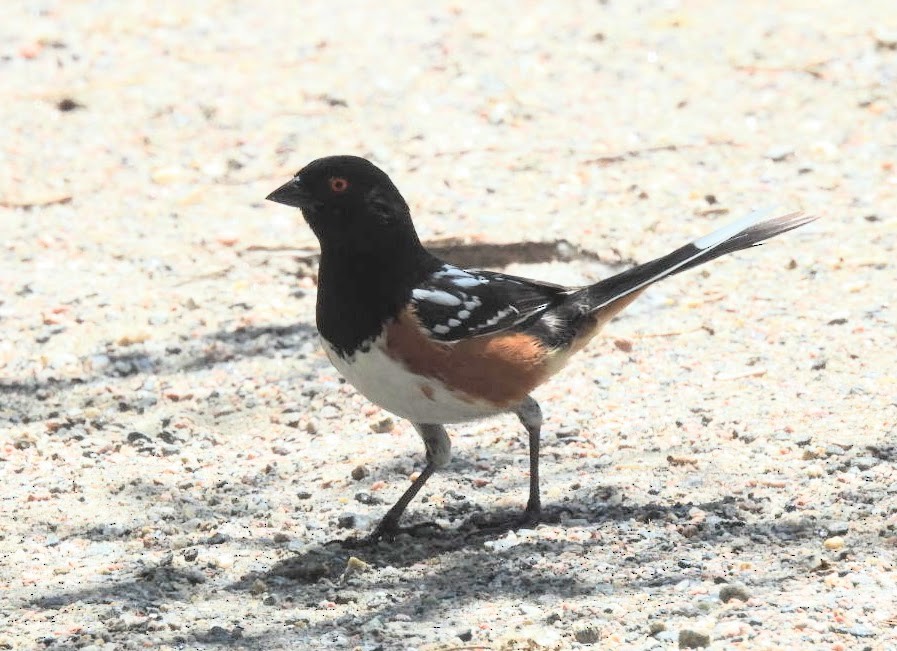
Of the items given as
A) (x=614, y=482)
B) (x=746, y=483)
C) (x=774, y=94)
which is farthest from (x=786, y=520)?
(x=774, y=94)

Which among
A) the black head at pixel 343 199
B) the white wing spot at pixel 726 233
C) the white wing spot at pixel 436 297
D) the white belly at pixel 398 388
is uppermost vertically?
the black head at pixel 343 199

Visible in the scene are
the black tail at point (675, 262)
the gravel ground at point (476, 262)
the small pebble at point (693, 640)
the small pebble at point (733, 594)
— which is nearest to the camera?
the small pebble at point (693, 640)

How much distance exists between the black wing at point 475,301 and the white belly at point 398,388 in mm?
161

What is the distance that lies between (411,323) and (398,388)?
0.21 metres

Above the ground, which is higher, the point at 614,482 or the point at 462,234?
the point at 462,234

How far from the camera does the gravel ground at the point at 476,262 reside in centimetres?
418

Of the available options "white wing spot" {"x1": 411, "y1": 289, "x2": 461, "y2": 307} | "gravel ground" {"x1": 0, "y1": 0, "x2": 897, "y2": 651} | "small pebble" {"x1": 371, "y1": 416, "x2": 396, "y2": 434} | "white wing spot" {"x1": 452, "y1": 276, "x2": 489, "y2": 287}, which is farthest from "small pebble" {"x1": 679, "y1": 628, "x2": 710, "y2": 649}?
"small pebble" {"x1": 371, "y1": 416, "x2": 396, "y2": 434}

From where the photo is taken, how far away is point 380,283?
4.61m

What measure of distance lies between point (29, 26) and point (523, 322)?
6.19m

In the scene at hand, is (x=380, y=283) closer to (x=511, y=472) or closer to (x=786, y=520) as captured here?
(x=511, y=472)

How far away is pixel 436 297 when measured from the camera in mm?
4629

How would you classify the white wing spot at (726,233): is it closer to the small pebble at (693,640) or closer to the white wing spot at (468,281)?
the white wing spot at (468,281)

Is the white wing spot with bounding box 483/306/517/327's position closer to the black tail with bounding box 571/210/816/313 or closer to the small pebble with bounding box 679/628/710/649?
the black tail with bounding box 571/210/816/313

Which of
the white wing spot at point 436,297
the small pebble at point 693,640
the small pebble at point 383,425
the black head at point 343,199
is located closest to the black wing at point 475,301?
the white wing spot at point 436,297
